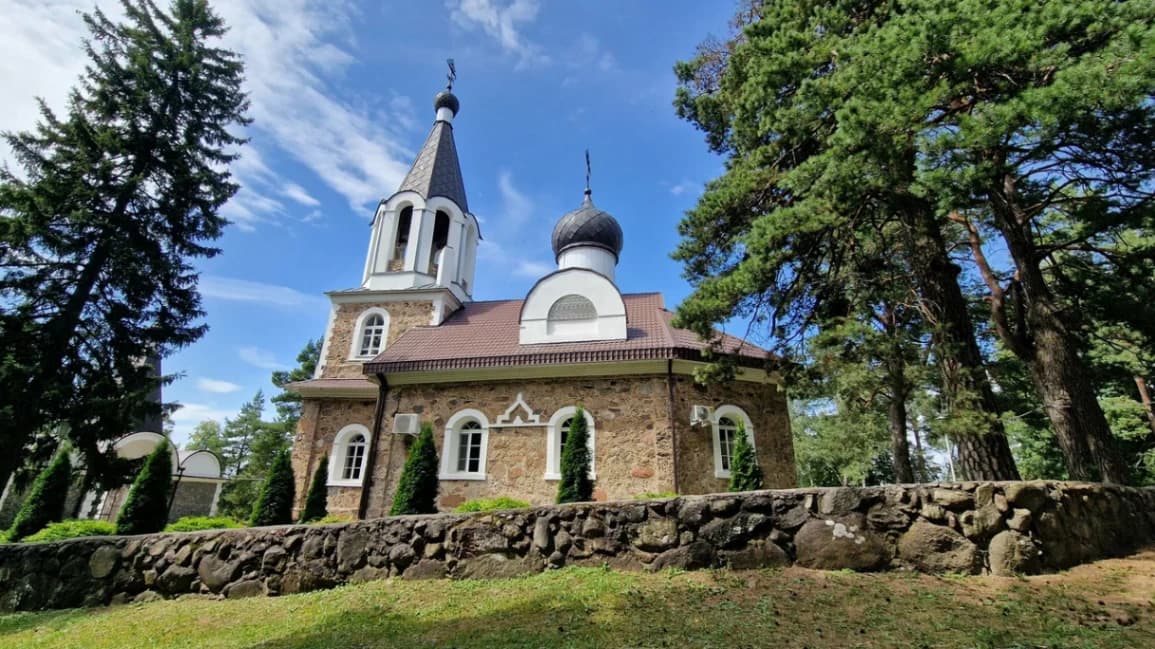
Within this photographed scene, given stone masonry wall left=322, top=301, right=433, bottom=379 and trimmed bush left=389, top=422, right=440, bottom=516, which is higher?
stone masonry wall left=322, top=301, right=433, bottom=379

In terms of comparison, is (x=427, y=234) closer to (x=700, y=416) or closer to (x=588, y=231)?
(x=588, y=231)

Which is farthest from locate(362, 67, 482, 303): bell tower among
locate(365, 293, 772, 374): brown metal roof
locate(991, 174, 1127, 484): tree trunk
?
locate(991, 174, 1127, 484): tree trunk

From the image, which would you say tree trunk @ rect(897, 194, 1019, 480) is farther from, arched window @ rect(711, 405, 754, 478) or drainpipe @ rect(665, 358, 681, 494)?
drainpipe @ rect(665, 358, 681, 494)

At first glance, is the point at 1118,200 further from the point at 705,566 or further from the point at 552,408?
the point at 552,408

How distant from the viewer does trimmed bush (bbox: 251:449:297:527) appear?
950cm

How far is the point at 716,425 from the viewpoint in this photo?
1098cm

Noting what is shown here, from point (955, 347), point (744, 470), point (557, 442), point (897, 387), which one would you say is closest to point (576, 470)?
point (557, 442)

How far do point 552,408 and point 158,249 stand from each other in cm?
981

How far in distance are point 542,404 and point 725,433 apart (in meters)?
4.01

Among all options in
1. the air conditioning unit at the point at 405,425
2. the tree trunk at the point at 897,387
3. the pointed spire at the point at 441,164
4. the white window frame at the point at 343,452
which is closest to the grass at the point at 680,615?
the tree trunk at the point at 897,387

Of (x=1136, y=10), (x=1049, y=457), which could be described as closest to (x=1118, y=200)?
(x=1136, y=10)

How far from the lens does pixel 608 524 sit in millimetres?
5723

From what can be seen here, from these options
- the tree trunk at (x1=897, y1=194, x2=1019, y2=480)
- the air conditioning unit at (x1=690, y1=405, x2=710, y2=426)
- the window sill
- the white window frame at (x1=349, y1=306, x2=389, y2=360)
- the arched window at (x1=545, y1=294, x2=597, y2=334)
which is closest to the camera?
the tree trunk at (x1=897, y1=194, x2=1019, y2=480)

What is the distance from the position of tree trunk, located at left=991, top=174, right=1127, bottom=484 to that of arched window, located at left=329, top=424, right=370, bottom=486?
12746mm
